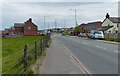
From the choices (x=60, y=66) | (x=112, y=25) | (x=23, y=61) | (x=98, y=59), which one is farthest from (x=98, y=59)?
(x=112, y=25)

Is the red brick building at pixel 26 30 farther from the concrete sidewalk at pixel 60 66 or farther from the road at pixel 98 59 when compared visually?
the concrete sidewalk at pixel 60 66

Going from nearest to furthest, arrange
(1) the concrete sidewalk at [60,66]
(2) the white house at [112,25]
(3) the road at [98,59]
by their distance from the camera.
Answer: (1) the concrete sidewalk at [60,66] < (3) the road at [98,59] < (2) the white house at [112,25]

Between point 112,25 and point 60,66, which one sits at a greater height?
point 112,25

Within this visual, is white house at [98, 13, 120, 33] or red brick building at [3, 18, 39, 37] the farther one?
red brick building at [3, 18, 39, 37]

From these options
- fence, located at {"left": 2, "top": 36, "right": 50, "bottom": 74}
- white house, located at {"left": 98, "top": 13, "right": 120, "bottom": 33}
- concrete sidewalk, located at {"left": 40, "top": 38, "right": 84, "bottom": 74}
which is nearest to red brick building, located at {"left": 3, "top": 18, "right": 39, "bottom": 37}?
white house, located at {"left": 98, "top": 13, "right": 120, "bottom": 33}

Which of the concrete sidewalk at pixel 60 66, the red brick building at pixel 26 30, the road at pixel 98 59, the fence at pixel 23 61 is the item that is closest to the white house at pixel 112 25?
the red brick building at pixel 26 30

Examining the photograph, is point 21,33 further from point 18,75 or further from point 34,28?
point 18,75

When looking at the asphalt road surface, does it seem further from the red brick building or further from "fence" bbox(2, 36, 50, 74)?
the red brick building

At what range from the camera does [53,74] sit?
7070 millimetres

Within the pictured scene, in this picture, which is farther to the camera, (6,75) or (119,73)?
(119,73)

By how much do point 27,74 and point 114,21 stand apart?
7099cm

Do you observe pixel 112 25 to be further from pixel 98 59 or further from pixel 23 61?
pixel 23 61

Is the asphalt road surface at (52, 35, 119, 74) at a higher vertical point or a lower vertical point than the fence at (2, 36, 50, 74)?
lower

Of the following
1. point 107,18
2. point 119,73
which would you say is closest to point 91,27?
point 107,18
